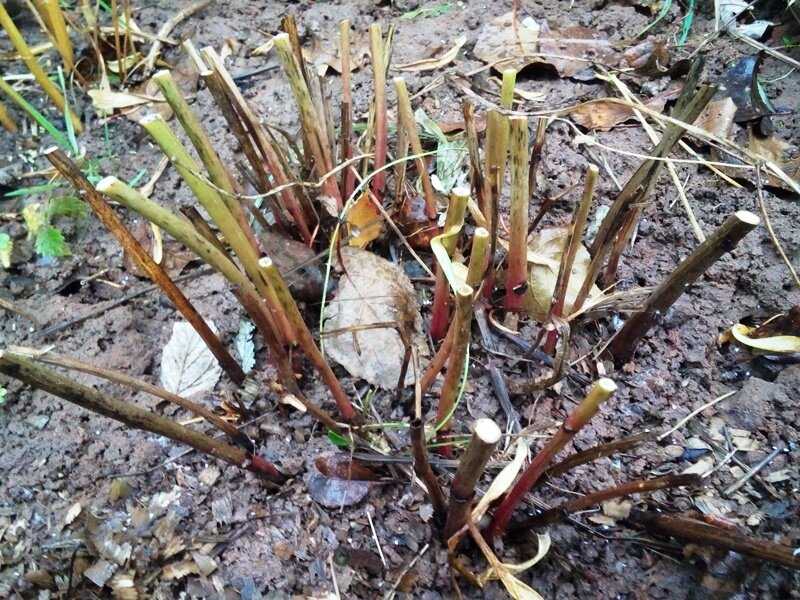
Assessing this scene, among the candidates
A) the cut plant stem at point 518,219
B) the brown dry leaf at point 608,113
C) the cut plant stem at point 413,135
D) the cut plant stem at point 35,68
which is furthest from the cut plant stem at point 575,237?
the cut plant stem at point 35,68

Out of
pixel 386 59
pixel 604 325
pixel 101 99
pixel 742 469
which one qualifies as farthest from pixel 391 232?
pixel 101 99

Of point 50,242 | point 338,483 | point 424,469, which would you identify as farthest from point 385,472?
point 50,242

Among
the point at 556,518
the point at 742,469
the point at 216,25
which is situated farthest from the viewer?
the point at 216,25

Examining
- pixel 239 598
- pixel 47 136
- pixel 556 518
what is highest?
pixel 47 136

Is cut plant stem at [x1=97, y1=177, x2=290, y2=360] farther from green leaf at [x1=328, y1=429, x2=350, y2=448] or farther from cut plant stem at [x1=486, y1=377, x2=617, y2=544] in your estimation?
cut plant stem at [x1=486, y1=377, x2=617, y2=544]

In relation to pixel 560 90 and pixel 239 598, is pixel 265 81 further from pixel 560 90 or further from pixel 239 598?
pixel 239 598

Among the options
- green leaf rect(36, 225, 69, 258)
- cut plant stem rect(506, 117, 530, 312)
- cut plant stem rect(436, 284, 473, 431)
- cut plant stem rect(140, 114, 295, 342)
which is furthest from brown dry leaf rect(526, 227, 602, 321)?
green leaf rect(36, 225, 69, 258)

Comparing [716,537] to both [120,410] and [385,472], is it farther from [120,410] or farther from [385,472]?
[120,410]
